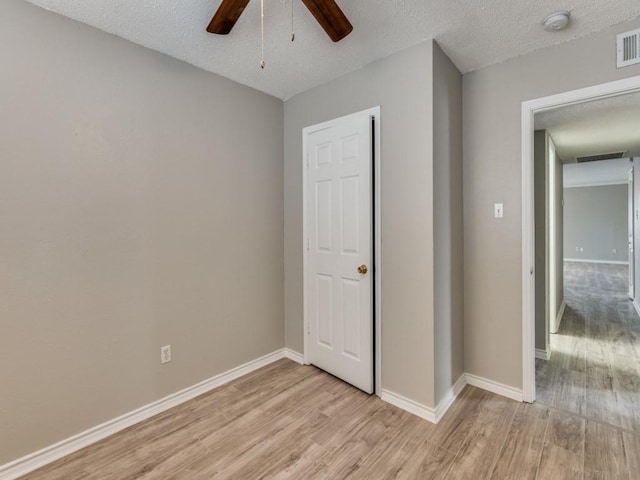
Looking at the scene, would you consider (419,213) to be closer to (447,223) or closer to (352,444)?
(447,223)

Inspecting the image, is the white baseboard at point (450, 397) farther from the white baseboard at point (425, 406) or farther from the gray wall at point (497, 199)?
the gray wall at point (497, 199)

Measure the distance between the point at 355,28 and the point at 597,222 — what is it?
1125 cm

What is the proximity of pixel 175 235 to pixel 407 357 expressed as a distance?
1847mm

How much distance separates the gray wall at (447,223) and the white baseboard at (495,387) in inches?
5.2

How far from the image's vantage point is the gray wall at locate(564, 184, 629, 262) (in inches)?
361

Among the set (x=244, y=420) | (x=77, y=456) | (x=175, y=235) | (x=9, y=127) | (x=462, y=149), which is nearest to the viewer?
(x=9, y=127)

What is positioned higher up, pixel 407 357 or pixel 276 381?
pixel 407 357

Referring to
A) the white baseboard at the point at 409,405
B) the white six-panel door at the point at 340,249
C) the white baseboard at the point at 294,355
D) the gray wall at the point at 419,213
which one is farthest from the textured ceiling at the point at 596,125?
the white baseboard at the point at 294,355

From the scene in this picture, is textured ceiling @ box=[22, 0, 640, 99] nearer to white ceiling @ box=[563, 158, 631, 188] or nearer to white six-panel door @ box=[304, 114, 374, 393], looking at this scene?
white six-panel door @ box=[304, 114, 374, 393]

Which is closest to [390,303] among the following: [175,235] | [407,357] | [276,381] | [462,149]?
[407,357]

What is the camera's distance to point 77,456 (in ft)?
5.84

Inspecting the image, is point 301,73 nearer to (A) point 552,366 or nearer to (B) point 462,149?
(B) point 462,149

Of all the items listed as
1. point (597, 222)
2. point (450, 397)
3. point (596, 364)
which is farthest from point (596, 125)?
point (597, 222)

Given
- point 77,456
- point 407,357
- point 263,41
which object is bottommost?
point 77,456
